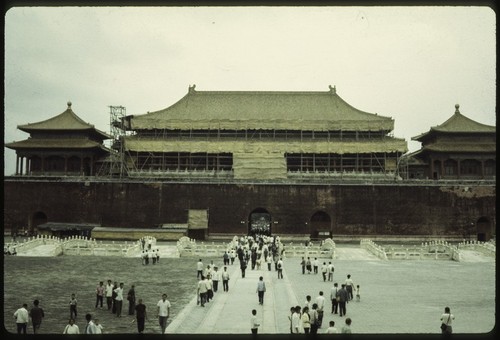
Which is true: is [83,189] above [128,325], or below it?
above

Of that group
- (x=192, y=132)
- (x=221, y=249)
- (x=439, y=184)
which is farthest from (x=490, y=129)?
(x=221, y=249)

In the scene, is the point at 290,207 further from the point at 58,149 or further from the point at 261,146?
→ the point at 58,149

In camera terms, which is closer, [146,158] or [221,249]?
[221,249]

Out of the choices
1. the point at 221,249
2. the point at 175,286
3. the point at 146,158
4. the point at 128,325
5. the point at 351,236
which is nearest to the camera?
the point at 128,325

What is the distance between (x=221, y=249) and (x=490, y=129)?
3107cm

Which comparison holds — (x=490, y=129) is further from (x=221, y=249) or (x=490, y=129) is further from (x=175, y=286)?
(x=175, y=286)

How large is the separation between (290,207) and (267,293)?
2618cm

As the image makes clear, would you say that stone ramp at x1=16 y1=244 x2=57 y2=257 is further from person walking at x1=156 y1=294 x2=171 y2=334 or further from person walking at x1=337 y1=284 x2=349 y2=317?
person walking at x1=337 y1=284 x2=349 y2=317

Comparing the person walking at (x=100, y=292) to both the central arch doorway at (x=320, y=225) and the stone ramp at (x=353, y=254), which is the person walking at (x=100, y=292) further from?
the central arch doorway at (x=320, y=225)

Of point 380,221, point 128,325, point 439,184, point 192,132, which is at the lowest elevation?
point 128,325

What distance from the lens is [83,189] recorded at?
4656 centimetres

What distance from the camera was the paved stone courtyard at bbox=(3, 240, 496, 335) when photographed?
14.9 meters

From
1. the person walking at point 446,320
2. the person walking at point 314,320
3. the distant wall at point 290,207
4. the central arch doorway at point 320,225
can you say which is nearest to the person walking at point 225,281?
the person walking at point 314,320

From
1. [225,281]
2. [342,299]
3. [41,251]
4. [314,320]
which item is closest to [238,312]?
[342,299]
